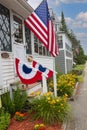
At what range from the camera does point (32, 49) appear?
14.3 meters

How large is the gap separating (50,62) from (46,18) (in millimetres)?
8854

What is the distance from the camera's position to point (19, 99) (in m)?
9.31

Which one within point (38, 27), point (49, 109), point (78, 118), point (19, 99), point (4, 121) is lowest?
point (78, 118)

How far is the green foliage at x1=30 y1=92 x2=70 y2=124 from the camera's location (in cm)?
820

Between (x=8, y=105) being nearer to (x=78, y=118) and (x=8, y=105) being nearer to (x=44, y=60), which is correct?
(x=78, y=118)

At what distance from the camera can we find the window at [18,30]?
11742mm

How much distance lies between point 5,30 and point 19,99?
2558mm

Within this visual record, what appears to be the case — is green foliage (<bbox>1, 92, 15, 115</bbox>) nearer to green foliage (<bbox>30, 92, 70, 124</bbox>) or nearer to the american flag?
green foliage (<bbox>30, 92, 70, 124</bbox>)

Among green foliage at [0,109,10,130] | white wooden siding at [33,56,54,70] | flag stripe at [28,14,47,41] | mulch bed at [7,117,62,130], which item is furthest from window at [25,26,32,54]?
green foliage at [0,109,10,130]

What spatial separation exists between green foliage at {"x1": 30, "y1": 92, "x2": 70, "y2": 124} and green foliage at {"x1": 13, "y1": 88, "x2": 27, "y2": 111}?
1.36 ft

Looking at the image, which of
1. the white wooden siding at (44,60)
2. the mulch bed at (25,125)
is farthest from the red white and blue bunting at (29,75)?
the white wooden siding at (44,60)

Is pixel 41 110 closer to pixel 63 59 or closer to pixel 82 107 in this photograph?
pixel 82 107

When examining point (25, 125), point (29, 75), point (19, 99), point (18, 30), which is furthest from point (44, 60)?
point (25, 125)

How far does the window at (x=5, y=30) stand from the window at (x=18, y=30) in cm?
94
